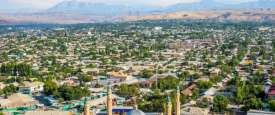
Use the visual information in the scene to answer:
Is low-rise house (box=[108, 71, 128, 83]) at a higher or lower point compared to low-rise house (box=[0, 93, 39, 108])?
lower

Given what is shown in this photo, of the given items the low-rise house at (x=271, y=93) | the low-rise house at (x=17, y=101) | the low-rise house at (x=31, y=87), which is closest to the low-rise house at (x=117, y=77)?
the low-rise house at (x=31, y=87)

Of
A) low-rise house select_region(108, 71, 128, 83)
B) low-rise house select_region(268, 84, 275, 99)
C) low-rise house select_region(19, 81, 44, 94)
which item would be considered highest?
low-rise house select_region(268, 84, 275, 99)

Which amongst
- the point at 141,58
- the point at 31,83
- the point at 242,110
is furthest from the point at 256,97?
the point at 141,58

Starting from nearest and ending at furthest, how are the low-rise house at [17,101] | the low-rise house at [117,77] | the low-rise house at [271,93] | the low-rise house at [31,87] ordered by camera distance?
the low-rise house at [271,93]
the low-rise house at [17,101]
the low-rise house at [31,87]
the low-rise house at [117,77]

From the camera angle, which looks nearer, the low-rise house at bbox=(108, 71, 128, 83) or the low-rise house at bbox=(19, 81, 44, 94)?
the low-rise house at bbox=(19, 81, 44, 94)

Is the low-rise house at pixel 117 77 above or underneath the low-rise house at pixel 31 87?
underneath

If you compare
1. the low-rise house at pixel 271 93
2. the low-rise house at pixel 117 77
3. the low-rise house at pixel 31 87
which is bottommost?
the low-rise house at pixel 117 77

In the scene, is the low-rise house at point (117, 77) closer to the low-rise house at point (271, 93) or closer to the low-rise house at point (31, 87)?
the low-rise house at point (31, 87)

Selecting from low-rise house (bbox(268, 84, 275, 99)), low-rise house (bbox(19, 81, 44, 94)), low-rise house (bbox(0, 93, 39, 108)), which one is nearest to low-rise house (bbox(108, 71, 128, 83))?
low-rise house (bbox(19, 81, 44, 94))

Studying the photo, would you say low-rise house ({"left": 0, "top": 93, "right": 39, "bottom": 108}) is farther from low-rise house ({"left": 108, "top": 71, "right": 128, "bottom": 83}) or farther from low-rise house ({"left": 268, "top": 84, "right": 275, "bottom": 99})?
low-rise house ({"left": 268, "top": 84, "right": 275, "bottom": 99})

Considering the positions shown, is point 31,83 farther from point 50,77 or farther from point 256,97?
point 256,97

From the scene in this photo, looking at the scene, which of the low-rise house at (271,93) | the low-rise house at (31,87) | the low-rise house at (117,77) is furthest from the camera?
the low-rise house at (117,77)
